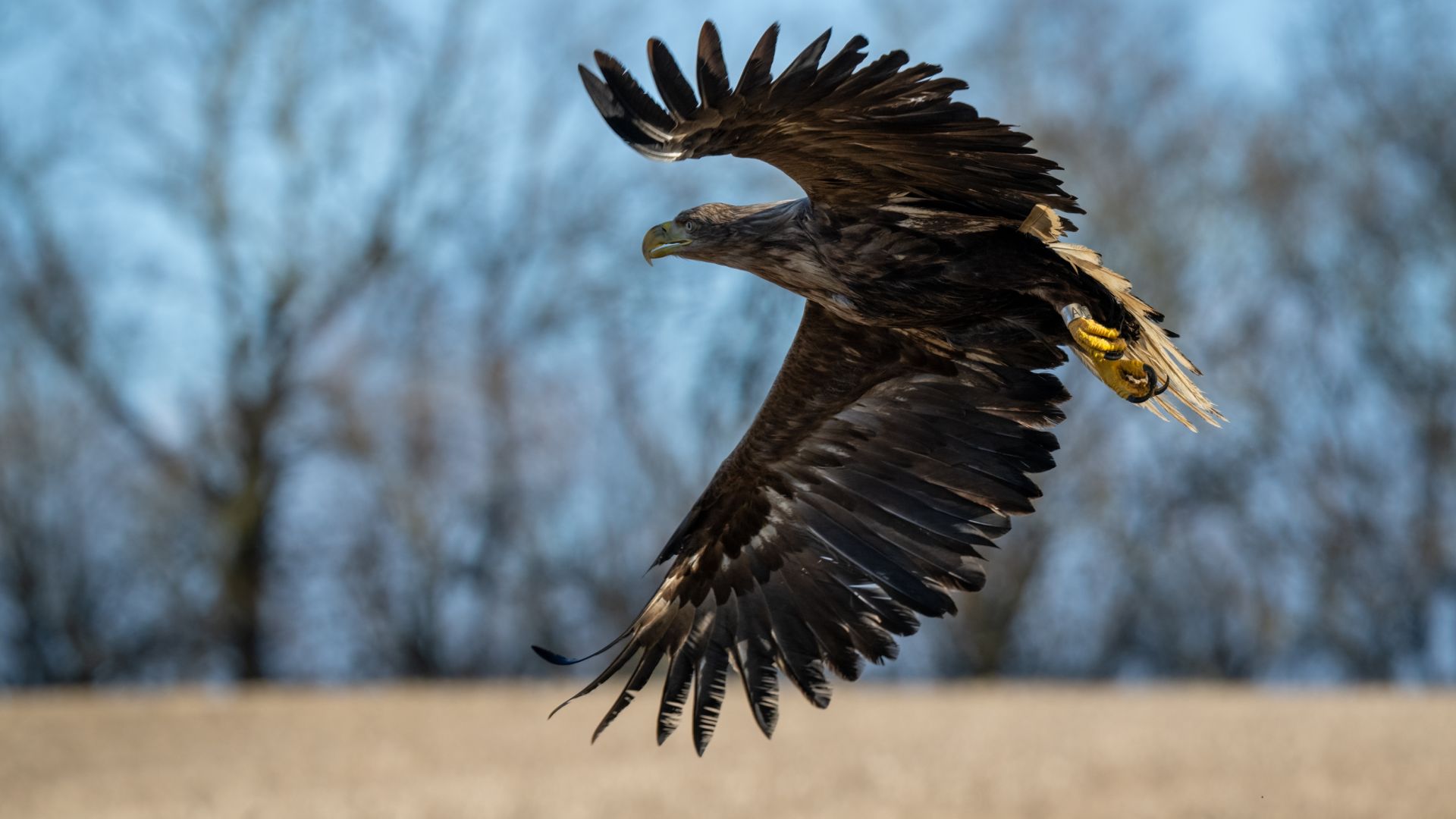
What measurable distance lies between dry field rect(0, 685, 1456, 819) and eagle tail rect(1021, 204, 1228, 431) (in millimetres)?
3309

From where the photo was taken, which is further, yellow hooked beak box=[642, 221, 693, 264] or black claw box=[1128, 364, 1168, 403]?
black claw box=[1128, 364, 1168, 403]

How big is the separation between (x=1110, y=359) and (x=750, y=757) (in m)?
5.09

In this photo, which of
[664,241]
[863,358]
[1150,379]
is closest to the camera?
[664,241]

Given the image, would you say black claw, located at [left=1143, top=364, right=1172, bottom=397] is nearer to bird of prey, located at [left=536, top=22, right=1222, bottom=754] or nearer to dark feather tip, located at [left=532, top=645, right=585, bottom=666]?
bird of prey, located at [left=536, top=22, right=1222, bottom=754]

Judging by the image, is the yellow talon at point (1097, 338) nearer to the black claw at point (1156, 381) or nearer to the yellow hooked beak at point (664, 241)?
the black claw at point (1156, 381)

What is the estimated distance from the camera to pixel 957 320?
432cm

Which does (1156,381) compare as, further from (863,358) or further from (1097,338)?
(863,358)

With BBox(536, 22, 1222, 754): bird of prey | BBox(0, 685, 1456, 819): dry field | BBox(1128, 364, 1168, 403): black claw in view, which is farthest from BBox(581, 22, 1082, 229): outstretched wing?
BBox(0, 685, 1456, 819): dry field

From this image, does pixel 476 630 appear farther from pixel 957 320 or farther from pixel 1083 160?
pixel 957 320

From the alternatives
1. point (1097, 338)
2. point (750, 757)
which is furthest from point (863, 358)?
point (750, 757)

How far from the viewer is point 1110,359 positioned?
430cm

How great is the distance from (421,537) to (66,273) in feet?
16.1

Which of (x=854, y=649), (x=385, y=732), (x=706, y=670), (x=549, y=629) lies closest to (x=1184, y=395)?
(x=854, y=649)

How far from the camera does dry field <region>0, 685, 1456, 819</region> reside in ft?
24.1
